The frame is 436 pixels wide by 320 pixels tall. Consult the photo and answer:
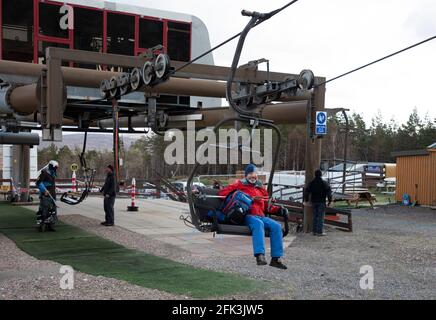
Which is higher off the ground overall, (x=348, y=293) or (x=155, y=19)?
(x=155, y=19)

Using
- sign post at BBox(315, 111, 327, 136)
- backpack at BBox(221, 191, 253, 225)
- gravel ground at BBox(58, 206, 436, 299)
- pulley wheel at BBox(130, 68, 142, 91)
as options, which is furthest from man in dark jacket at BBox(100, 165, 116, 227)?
backpack at BBox(221, 191, 253, 225)

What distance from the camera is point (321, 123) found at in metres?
12.4

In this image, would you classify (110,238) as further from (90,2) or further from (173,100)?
(90,2)

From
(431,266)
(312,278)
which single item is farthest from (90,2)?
(431,266)

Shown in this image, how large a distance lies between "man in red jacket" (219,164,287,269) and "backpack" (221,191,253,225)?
77 millimetres

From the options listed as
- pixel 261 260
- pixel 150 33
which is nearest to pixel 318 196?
pixel 150 33

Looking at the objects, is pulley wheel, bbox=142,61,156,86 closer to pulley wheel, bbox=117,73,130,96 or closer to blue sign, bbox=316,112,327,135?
pulley wheel, bbox=117,73,130,96

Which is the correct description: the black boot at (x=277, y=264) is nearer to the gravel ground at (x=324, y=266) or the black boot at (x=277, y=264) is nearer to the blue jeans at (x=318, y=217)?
the gravel ground at (x=324, y=266)

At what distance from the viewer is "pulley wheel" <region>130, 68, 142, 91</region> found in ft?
30.5

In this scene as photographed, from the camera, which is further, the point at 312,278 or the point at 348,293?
the point at 312,278

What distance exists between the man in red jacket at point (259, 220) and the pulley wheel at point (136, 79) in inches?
120

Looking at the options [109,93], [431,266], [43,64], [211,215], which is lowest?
[431,266]

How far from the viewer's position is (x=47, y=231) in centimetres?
1299

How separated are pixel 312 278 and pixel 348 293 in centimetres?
103
